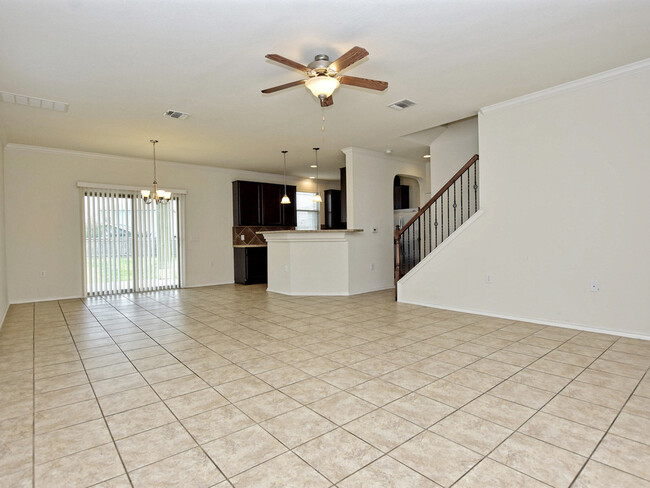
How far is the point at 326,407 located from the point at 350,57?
2.51 m

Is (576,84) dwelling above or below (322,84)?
above

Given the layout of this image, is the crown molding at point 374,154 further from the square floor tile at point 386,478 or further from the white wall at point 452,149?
the square floor tile at point 386,478

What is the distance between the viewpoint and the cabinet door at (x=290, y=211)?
9375mm

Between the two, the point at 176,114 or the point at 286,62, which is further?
the point at 176,114

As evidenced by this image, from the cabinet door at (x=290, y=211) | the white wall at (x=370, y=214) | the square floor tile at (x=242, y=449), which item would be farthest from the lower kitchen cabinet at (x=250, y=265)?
the square floor tile at (x=242, y=449)

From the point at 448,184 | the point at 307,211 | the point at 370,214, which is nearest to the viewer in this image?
the point at 448,184

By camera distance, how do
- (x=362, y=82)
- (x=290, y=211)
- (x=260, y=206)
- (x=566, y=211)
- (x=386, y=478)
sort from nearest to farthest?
(x=386, y=478)
(x=362, y=82)
(x=566, y=211)
(x=260, y=206)
(x=290, y=211)

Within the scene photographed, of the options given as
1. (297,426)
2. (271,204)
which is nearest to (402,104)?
(297,426)

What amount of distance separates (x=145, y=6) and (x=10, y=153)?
5423 mm

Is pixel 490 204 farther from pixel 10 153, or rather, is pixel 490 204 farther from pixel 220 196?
pixel 10 153

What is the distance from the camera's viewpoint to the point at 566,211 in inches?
162

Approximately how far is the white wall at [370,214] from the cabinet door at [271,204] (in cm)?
277

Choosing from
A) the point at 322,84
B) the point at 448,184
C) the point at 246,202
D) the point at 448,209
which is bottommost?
the point at 448,209

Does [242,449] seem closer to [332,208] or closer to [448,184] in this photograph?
[448,184]
